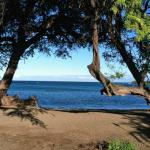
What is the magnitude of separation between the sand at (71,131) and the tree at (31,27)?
3.42 meters

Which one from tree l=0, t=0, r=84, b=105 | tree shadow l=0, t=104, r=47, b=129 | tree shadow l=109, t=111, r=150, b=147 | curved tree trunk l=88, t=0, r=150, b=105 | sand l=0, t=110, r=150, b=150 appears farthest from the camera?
tree l=0, t=0, r=84, b=105

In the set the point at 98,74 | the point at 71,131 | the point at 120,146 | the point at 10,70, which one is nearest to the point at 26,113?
the point at 71,131

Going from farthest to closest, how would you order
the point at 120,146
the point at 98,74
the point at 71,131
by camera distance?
the point at 71,131
the point at 98,74
the point at 120,146

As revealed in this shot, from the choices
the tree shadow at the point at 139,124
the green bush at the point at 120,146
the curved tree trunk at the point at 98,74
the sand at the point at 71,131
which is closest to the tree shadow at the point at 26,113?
the sand at the point at 71,131

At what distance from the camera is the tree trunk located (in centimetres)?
2203

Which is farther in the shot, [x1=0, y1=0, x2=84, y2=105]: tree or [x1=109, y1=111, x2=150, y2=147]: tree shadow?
[x1=0, y1=0, x2=84, y2=105]: tree

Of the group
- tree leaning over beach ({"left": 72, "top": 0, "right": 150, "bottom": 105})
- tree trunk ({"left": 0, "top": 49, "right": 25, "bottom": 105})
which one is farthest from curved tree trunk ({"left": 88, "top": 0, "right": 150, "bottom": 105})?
tree trunk ({"left": 0, "top": 49, "right": 25, "bottom": 105})

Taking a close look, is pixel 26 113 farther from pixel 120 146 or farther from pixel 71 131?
pixel 120 146

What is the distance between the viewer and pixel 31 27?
73.2 feet

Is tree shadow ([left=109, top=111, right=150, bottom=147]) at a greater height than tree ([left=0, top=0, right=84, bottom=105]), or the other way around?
tree ([left=0, top=0, right=84, bottom=105])

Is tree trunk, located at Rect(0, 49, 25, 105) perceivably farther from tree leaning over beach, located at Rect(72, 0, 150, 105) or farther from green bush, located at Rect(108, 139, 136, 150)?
green bush, located at Rect(108, 139, 136, 150)

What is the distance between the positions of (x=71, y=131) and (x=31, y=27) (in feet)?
19.9

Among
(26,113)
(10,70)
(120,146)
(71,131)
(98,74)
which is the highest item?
(10,70)

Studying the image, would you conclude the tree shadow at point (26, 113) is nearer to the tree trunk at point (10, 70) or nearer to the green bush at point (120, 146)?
the tree trunk at point (10, 70)
